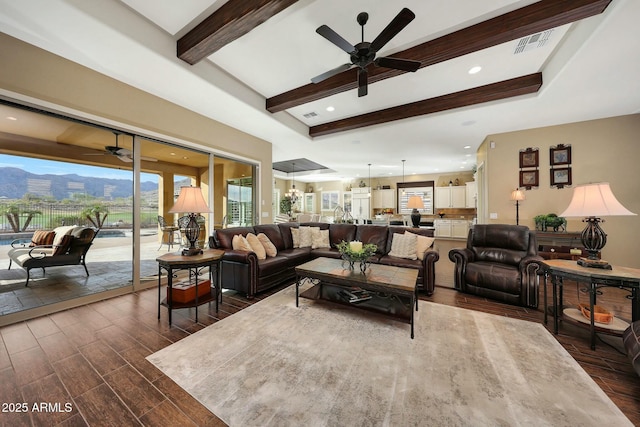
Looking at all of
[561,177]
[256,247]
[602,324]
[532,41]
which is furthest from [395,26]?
[561,177]

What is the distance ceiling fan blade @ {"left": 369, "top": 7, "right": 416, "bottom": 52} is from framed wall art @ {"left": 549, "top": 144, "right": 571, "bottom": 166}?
4.59 meters

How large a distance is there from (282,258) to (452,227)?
26.6 ft

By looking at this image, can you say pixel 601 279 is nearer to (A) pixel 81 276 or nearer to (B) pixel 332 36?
(B) pixel 332 36

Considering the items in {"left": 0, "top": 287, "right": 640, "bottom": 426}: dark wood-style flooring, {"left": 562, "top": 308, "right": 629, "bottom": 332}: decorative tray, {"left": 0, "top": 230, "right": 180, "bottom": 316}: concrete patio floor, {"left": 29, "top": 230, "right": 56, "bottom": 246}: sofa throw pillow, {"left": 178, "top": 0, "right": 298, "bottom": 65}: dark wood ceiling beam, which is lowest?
{"left": 0, "top": 287, "right": 640, "bottom": 426}: dark wood-style flooring

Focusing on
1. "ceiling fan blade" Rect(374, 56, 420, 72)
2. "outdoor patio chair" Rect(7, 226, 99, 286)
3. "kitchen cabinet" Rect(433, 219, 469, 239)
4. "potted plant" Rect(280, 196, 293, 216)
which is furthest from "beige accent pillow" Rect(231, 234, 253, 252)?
"kitchen cabinet" Rect(433, 219, 469, 239)

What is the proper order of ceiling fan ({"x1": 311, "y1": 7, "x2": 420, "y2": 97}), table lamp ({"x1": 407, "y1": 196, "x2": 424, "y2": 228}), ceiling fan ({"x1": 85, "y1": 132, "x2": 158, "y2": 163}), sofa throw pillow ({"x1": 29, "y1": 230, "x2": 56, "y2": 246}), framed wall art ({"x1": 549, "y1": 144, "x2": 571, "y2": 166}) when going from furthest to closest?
table lamp ({"x1": 407, "y1": 196, "x2": 424, "y2": 228}), framed wall art ({"x1": 549, "y1": 144, "x2": 571, "y2": 166}), ceiling fan ({"x1": 85, "y1": 132, "x2": 158, "y2": 163}), sofa throw pillow ({"x1": 29, "y1": 230, "x2": 56, "y2": 246}), ceiling fan ({"x1": 311, "y1": 7, "x2": 420, "y2": 97})

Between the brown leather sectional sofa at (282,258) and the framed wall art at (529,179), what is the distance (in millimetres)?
2611

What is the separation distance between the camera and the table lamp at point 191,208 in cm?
273

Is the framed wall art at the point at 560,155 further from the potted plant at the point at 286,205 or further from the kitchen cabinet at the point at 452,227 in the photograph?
the potted plant at the point at 286,205

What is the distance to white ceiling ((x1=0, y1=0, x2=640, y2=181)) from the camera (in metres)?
2.21

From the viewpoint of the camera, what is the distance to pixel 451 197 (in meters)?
9.52

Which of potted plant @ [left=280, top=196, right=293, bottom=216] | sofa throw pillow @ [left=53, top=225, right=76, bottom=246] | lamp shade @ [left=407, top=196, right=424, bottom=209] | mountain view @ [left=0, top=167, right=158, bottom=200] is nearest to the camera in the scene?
mountain view @ [left=0, top=167, right=158, bottom=200]

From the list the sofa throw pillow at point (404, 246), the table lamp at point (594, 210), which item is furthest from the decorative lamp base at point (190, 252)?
the table lamp at point (594, 210)

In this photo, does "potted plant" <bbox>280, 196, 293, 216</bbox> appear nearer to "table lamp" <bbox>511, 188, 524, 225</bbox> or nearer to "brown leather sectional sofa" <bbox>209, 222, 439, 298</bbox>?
"brown leather sectional sofa" <bbox>209, 222, 439, 298</bbox>
